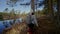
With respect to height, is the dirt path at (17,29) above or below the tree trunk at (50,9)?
below

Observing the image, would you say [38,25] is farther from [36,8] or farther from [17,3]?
[17,3]

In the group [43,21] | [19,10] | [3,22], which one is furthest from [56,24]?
[3,22]

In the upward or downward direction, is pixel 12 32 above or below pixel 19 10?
below

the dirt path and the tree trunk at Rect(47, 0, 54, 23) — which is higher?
the tree trunk at Rect(47, 0, 54, 23)

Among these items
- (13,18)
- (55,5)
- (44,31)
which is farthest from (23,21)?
(55,5)

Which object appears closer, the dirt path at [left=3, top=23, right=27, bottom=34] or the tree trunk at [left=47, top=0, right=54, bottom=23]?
the dirt path at [left=3, top=23, right=27, bottom=34]

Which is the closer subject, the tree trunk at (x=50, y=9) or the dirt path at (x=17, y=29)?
the dirt path at (x=17, y=29)

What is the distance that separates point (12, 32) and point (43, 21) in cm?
43

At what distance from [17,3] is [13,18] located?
203 millimetres

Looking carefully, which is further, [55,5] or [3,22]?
[55,5]

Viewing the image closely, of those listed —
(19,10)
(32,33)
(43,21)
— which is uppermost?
(19,10)

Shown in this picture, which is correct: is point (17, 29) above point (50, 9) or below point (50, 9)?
below

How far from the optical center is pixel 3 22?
7.40 ft

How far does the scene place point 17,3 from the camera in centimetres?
232
